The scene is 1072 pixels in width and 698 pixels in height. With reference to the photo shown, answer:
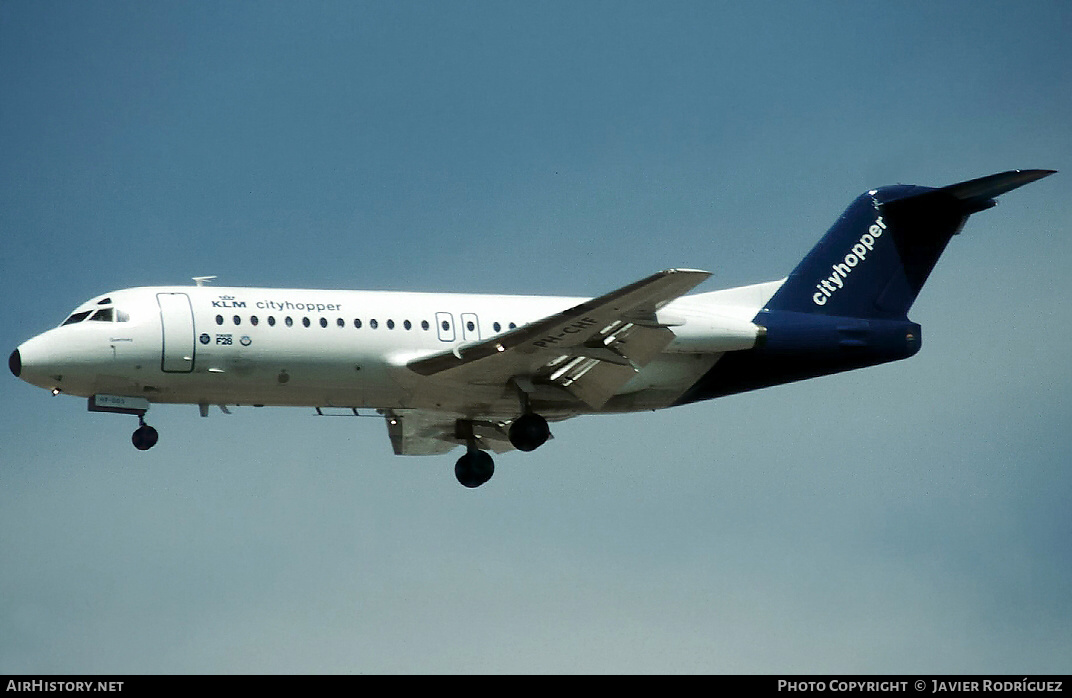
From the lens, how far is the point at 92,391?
31.7 meters

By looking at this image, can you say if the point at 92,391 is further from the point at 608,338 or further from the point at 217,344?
the point at 608,338

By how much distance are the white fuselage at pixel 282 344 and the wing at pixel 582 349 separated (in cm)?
48

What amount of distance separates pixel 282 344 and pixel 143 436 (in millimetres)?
A: 3527

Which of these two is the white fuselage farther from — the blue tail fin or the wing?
the blue tail fin

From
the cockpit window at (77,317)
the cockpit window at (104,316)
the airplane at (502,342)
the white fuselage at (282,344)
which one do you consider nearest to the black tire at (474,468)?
the airplane at (502,342)

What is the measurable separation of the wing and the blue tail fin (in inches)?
193

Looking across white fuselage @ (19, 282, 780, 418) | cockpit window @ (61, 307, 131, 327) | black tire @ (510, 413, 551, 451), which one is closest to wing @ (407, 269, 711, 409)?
white fuselage @ (19, 282, 780, 418)

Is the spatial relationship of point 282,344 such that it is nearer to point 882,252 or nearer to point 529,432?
A: point 529,432

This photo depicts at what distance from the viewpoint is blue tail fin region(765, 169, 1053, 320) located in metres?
36.6

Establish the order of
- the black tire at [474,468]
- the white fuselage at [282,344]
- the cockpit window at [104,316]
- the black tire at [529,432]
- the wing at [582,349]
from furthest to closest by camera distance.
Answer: the black tire at [474,468]
the black tire at [529,432]
the cockpit window at [104,316]
the white fuselage at [282,344]
the wing at [582,349]

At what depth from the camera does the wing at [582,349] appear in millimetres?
30422

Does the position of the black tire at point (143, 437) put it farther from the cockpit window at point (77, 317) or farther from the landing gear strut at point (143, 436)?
the cockpit window at point (77, 317)
